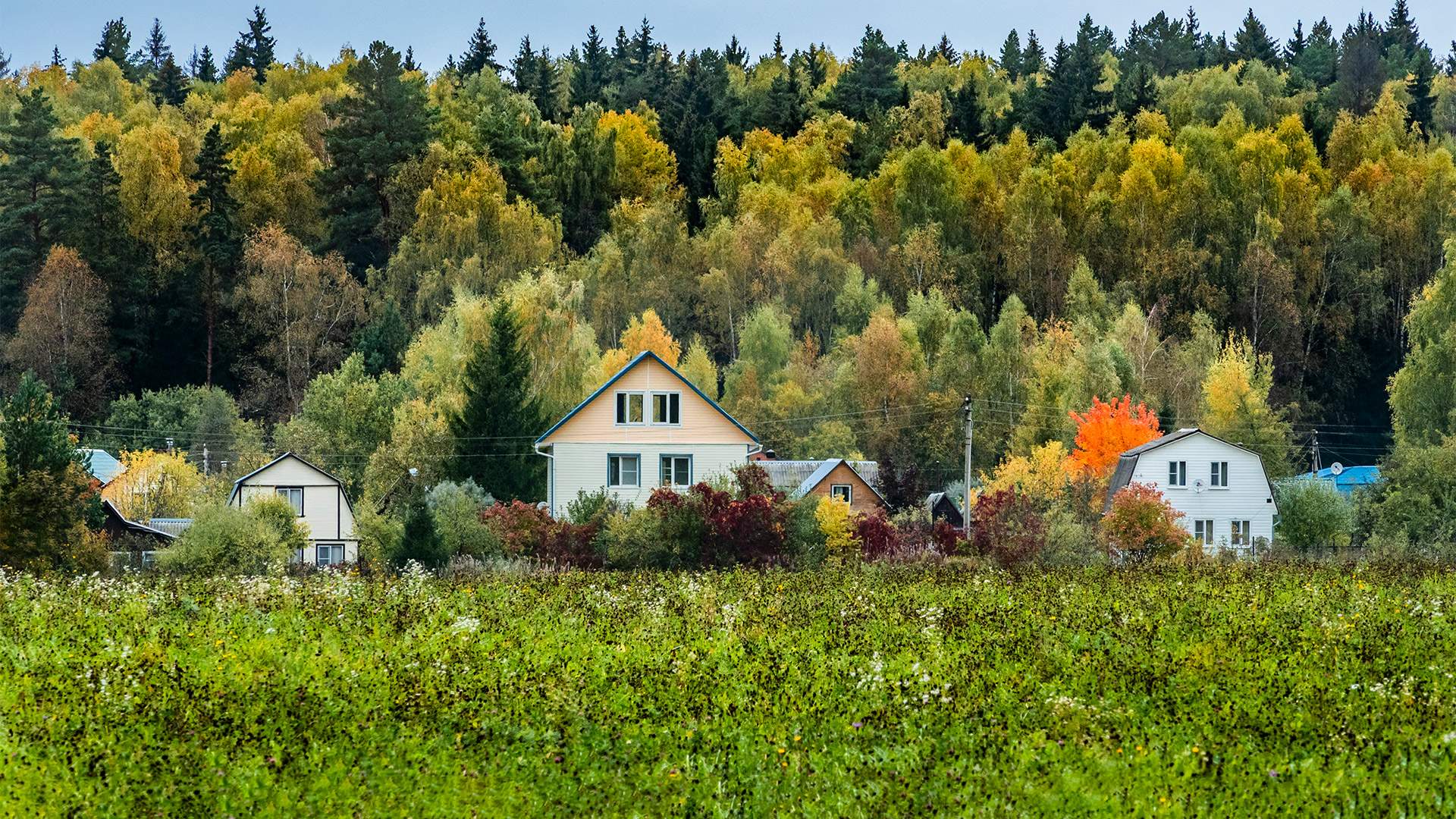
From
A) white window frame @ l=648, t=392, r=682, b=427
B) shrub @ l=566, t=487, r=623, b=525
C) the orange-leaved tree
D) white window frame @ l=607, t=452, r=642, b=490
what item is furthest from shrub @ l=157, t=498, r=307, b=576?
the orange-leaved tree

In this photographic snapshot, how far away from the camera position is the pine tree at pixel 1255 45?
143500 millimetres

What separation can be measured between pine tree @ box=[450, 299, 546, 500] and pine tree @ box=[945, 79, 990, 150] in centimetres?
6128

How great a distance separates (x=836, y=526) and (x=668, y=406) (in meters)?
11.8

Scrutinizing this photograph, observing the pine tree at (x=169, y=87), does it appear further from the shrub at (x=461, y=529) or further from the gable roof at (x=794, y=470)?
the shrub at (x=461, y=529)

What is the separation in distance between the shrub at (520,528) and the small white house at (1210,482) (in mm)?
25061

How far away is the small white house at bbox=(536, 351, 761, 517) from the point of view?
181 ft

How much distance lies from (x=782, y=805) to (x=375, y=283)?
279 ft

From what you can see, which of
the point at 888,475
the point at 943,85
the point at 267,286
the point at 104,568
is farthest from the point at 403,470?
the point at 943,85

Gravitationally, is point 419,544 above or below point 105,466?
below

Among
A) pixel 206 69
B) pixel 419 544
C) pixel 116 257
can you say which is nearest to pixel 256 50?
pixel 206 69

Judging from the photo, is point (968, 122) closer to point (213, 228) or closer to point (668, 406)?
point (213, 228)

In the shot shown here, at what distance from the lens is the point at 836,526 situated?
4556 centimetres

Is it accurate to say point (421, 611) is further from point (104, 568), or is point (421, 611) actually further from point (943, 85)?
point (943, 85)

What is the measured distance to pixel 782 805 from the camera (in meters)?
12.8
